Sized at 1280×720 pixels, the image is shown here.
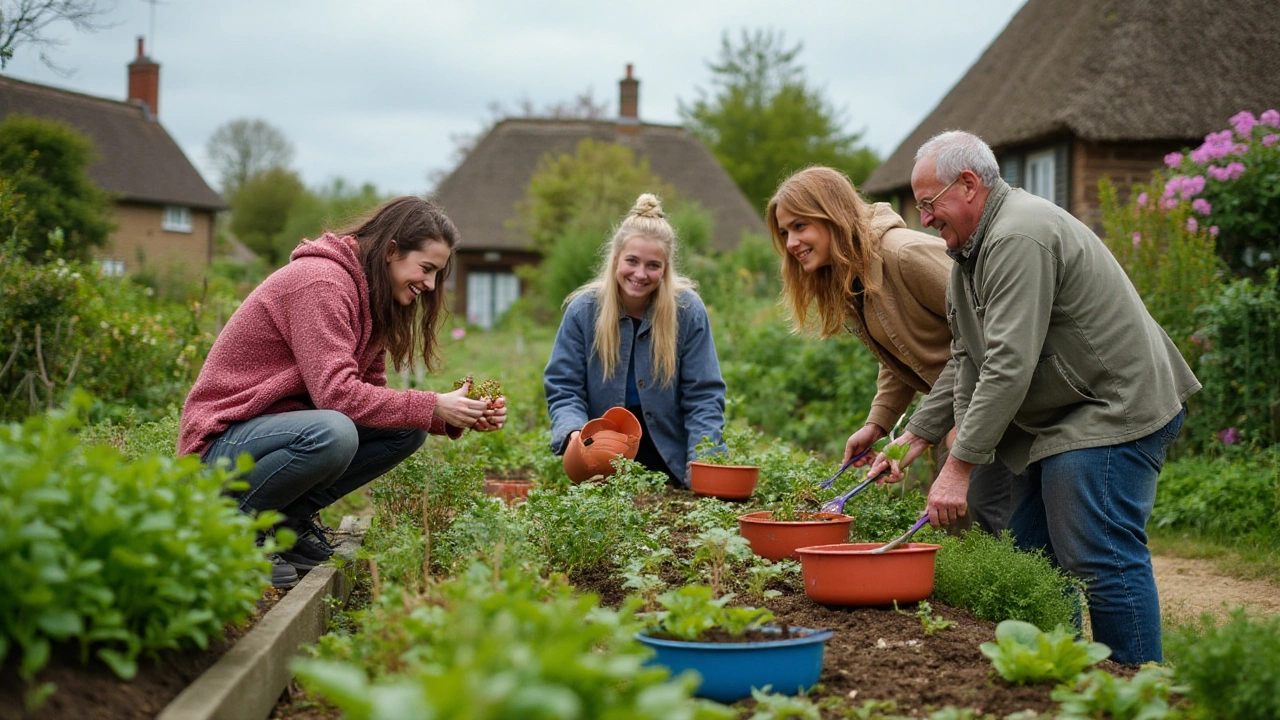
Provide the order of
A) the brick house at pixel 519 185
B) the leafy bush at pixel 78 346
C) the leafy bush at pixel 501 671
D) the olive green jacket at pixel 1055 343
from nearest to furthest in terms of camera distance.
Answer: the leafy bush at pixel 501 671 → the olive green jacket at pixel 1055 343 → the leafy bush at pixel 78 346 → the brick house at pixel 519 185

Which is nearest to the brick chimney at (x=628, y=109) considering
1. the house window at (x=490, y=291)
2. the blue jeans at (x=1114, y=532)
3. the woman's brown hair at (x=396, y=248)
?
the house window at (x=490, y=291)

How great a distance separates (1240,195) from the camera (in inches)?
291

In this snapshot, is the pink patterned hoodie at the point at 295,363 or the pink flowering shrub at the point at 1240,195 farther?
the pink flowering shrub at the point at 1240,195

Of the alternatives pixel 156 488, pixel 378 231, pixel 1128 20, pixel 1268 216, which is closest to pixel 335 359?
pixel 378 231

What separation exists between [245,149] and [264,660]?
4563cm

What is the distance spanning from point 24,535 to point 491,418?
1864 mm

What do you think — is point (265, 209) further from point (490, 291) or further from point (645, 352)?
point (645, 352)

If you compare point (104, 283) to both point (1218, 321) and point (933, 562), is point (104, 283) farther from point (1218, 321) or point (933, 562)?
point (1218, 321)

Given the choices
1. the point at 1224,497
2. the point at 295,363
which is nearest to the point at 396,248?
the point at 295,363

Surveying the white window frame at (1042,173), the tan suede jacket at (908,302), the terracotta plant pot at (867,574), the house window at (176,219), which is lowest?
the terracotta plant pot at (867,574)

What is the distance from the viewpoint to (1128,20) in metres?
12.9

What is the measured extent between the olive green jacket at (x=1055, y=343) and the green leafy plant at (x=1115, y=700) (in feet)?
3.09

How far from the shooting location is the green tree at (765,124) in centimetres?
3416

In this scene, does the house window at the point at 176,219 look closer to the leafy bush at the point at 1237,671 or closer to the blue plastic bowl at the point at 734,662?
the blue plastic bowl at the point at 734,662
